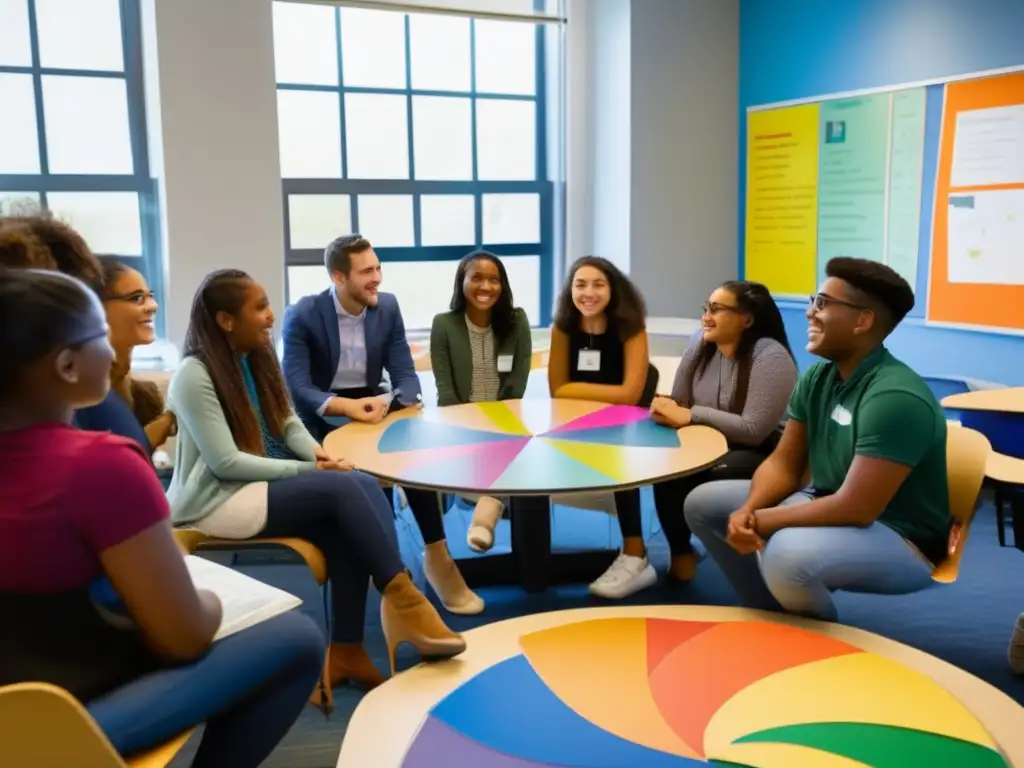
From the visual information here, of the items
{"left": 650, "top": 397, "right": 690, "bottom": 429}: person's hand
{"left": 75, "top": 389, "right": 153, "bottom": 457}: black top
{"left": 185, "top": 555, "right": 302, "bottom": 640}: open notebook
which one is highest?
{"left": 75, "top": 389, "right": 153, "bottom": 457}: black top

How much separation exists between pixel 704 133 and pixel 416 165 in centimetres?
183

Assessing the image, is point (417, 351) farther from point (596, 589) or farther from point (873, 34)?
point (873, 34)

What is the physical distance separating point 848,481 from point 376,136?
4.11 m

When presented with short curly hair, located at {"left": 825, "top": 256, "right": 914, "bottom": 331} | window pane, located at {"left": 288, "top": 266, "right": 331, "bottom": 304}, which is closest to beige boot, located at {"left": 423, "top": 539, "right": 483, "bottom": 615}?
short curly hair, located at {"left": 825, "top": 256, "right": 914, "bottom": 331}

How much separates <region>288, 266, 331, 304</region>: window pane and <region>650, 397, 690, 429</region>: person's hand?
110 inches

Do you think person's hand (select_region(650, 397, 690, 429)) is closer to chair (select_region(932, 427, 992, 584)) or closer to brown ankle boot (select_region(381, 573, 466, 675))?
chair (select_region(932, 427, 992, 584))

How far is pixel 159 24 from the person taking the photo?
182 inches

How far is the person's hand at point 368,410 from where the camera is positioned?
11.2 ft

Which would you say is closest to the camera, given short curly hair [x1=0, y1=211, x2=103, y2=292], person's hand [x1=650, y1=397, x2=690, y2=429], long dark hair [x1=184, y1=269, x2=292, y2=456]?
short curly hair [x1=0, y1=211, x2=103, y2=292]

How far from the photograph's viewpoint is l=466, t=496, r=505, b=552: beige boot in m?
3.61

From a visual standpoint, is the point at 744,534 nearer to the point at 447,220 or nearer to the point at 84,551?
the point at 84,551

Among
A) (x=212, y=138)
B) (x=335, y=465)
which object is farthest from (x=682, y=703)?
(x=212, y=138)

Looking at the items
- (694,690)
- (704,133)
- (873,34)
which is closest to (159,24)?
(704,133)

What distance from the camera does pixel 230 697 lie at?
5.41ft
